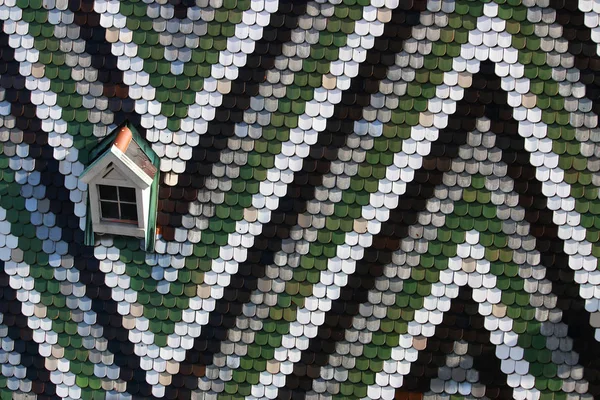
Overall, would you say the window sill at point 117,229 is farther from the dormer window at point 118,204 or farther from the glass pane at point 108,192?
the glass pane at point 108,192

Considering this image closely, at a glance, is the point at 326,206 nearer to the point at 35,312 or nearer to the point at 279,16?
the point at 279,16

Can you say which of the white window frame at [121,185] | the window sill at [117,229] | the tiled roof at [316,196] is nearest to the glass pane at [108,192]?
the white window frame at [121,185]

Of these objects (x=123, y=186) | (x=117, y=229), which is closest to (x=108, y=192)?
(x=123, y=186)

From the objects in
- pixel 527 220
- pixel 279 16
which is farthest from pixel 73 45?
pixel 527 220

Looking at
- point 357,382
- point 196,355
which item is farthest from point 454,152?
point 196,355

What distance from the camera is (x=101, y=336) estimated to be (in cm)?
1380

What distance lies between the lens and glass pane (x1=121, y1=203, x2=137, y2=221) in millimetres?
13500

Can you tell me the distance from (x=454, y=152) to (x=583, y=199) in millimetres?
1686

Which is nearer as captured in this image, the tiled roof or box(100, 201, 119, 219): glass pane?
the tiled roof

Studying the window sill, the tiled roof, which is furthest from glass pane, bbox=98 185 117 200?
the tiled roof

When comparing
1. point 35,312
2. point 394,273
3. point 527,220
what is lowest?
point 35,312

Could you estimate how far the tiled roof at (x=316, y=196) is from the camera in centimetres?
1311

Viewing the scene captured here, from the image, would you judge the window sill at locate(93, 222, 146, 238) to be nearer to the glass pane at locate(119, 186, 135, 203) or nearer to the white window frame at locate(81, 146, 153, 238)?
the white window frame at locate(81, 146, 153, 238)

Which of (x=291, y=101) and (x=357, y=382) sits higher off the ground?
(x=291, y=101)
